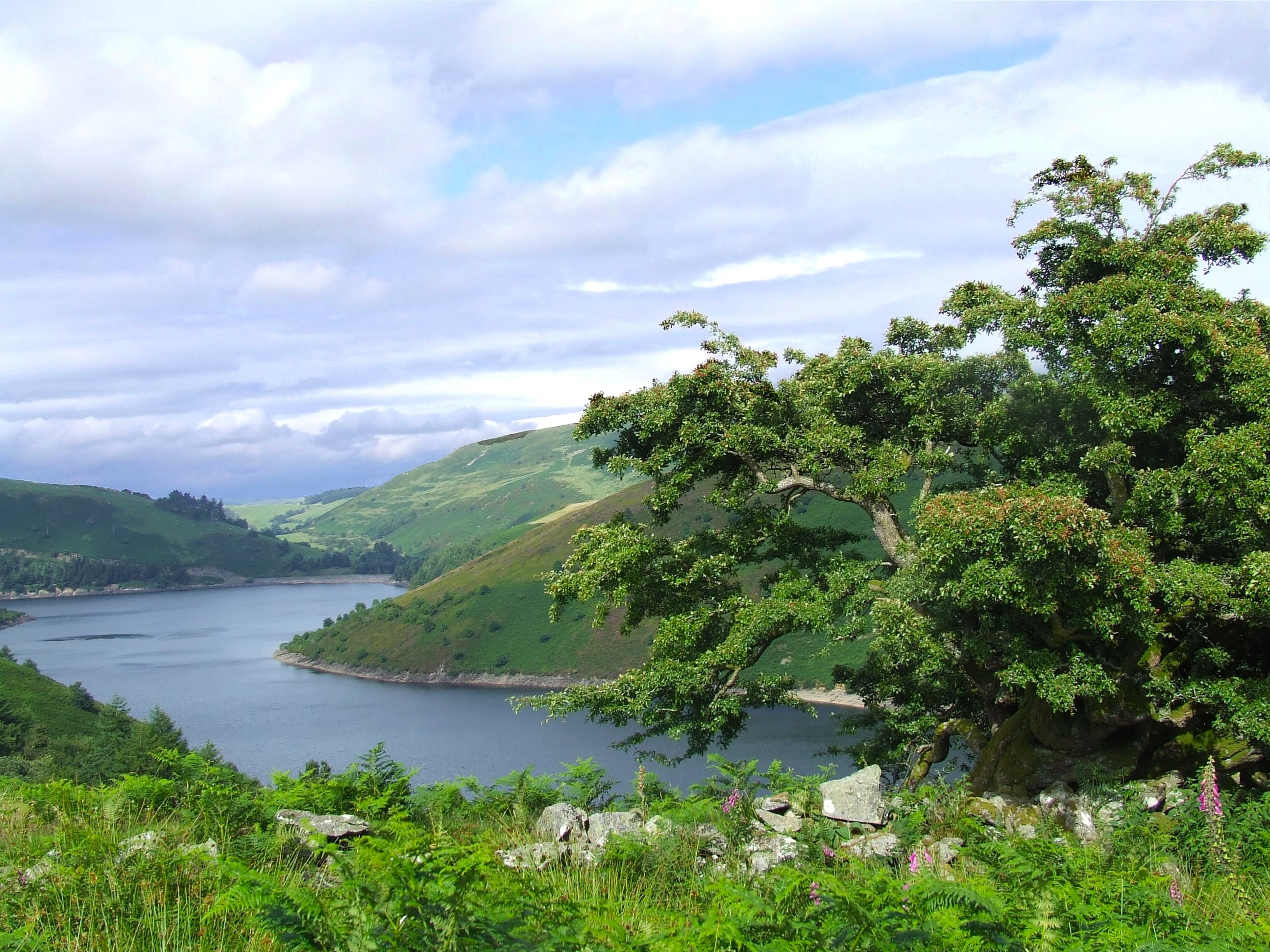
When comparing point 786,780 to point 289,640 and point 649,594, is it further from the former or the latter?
point 289,640

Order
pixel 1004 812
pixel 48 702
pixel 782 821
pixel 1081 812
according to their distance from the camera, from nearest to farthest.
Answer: pixel 782 821
pixel 1081 812
pixel 1004 812
pixel 48 702

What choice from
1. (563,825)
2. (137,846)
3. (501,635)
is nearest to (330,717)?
(501,635)

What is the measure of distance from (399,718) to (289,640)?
8644cm

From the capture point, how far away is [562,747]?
279ft

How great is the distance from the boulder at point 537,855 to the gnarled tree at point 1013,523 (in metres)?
6.87

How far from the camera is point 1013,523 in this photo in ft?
38.5

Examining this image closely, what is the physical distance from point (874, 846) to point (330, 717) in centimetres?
12567

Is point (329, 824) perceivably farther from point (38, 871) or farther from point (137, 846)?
point (38, 871)

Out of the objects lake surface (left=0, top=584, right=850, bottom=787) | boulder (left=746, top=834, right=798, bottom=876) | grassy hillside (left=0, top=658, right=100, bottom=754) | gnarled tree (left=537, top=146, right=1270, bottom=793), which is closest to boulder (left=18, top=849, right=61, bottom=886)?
boulder (left=746, top=834, right=798, bottom=876)

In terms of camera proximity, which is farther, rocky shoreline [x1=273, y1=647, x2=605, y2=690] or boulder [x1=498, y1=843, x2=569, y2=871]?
rocky shoreline [x1=273, y1=647, x2=605, y2=690]

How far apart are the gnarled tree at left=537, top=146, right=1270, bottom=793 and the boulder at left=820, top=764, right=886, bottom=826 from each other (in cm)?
322

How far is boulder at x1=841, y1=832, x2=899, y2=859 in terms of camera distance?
27.1 feet

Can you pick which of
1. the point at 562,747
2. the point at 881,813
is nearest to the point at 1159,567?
the point at 881,813

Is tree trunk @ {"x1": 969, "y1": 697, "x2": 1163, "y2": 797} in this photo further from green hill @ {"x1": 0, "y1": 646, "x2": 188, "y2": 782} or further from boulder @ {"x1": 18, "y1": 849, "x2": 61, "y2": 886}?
green hill @ {"x1": 0, "y1": 646, "x2": 188, "y2": 782}
